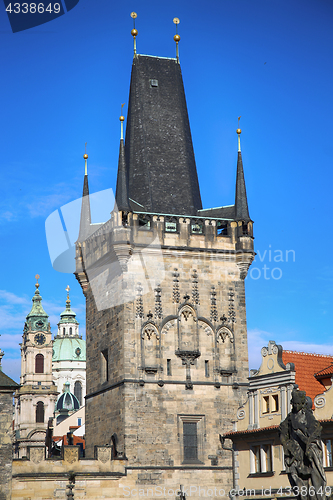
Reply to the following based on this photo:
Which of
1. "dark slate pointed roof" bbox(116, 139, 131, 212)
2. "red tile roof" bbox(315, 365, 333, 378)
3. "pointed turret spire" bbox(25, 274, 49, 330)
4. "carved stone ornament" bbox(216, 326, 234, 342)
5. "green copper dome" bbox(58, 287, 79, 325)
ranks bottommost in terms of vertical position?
"red tile roof" bbox(315, 365, 333, 378)

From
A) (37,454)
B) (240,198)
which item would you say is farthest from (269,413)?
(240,198)

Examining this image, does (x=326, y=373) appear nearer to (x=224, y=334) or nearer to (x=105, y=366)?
(x=224, y=334)

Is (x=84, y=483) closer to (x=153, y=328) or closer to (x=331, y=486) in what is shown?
(x=153, y=328)

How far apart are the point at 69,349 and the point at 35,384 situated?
26.9 m

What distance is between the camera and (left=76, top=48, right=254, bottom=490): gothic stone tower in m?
31.3

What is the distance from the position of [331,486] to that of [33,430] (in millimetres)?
82519

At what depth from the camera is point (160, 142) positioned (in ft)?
118

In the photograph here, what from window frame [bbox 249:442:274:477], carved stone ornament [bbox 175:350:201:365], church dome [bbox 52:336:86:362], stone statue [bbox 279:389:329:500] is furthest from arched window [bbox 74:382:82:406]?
stone statue [bbox 279:389:329:500]

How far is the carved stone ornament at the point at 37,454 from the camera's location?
97.9ft

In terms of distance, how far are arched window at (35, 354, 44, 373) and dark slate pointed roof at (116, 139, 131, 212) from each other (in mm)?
88235

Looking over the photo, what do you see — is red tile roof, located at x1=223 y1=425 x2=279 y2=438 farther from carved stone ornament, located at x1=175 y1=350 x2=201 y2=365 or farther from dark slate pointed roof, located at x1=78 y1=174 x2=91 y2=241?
dark slate pointed roof, located at x1=78 y1=174 x2=91 y2=241

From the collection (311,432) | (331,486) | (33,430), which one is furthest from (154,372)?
(33,430)

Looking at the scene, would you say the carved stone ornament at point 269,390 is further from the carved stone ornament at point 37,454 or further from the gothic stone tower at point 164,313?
the carved stone ornament at point 37,454

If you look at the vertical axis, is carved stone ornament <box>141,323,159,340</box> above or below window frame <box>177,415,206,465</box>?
above
